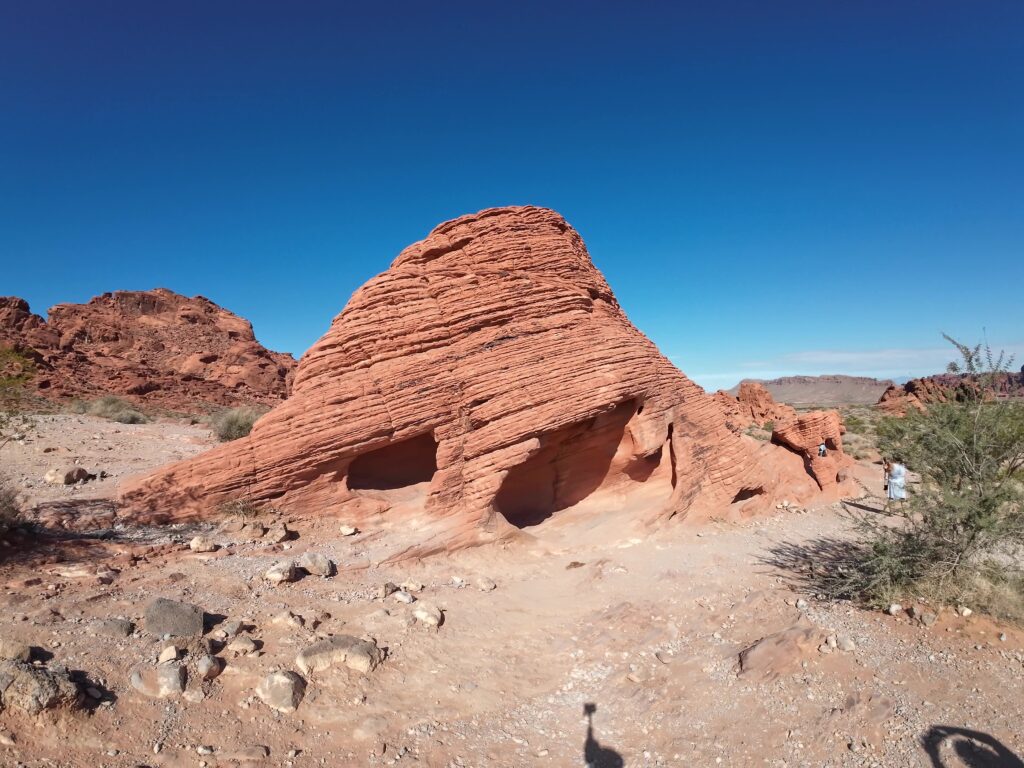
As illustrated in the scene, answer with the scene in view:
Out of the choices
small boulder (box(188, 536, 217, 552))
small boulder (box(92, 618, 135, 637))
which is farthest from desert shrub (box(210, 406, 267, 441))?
small boulder (box(92, 618, 135, 637))

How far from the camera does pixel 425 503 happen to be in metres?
10.8

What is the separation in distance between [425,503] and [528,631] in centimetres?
378

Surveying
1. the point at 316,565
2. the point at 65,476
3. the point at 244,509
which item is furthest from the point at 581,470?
the point at 65,476

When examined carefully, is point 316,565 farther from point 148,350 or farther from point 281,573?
point 148,350

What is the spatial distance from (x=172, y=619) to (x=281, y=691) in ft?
5.94

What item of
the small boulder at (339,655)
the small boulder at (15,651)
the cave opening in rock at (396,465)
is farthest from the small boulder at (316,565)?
the small boulder at (15,651)

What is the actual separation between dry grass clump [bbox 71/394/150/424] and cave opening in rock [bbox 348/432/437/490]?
794 inches

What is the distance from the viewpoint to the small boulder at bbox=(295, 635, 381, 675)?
5918mm

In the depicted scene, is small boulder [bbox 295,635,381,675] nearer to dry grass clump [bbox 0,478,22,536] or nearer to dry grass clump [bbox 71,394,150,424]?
dry grass clump [bbox 0,478,22,536]

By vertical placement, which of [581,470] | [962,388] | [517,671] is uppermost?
[962,388]

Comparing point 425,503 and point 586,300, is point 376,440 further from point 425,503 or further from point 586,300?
point 586,300

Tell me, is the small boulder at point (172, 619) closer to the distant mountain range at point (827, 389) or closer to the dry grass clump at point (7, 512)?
the dry grass clump at point (7, 512)

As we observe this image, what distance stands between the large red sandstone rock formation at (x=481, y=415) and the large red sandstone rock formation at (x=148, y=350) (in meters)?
36.6

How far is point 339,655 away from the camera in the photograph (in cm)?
612
